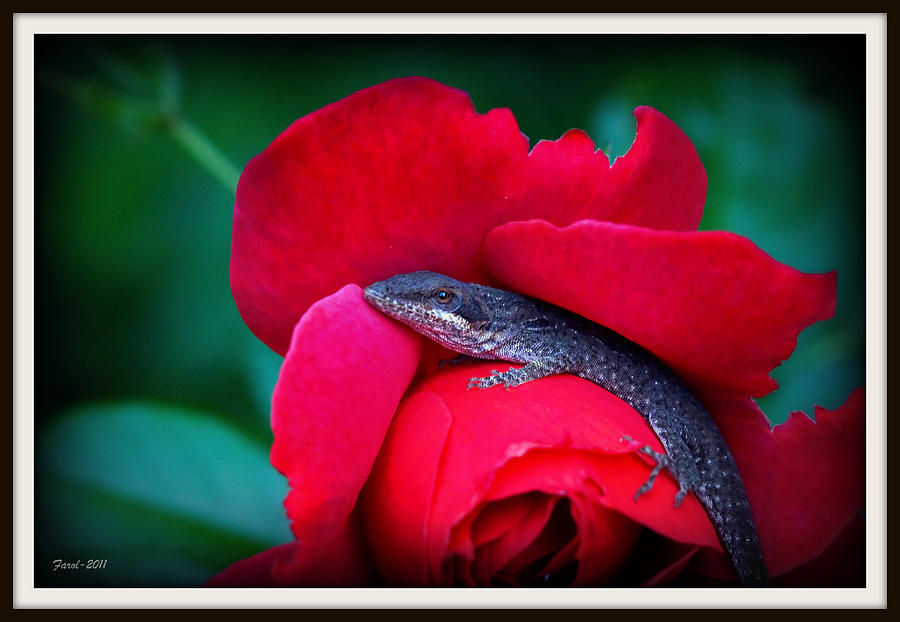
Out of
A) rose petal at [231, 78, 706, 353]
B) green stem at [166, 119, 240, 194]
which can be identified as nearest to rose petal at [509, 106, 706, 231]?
rose petal at [231, 78, 706, 353]

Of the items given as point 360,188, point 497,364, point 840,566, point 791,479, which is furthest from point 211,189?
point 840,566

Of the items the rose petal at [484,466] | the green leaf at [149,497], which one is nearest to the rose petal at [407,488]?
the rose petal at [484,466]

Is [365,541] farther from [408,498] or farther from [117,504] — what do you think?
[117,504]

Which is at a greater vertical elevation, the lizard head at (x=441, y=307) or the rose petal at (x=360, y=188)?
the rose petal at (x=360, y=188)

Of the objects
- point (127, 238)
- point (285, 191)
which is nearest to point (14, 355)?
point (127, 238)

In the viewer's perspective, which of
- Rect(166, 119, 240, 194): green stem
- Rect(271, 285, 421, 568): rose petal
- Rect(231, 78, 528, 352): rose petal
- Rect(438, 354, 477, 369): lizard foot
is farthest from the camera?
Rect(166, 119, 240, 194): green stem

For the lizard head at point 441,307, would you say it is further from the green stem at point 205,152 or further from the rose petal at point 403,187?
the green stem at point 205,152

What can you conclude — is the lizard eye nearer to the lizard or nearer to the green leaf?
the lizard
